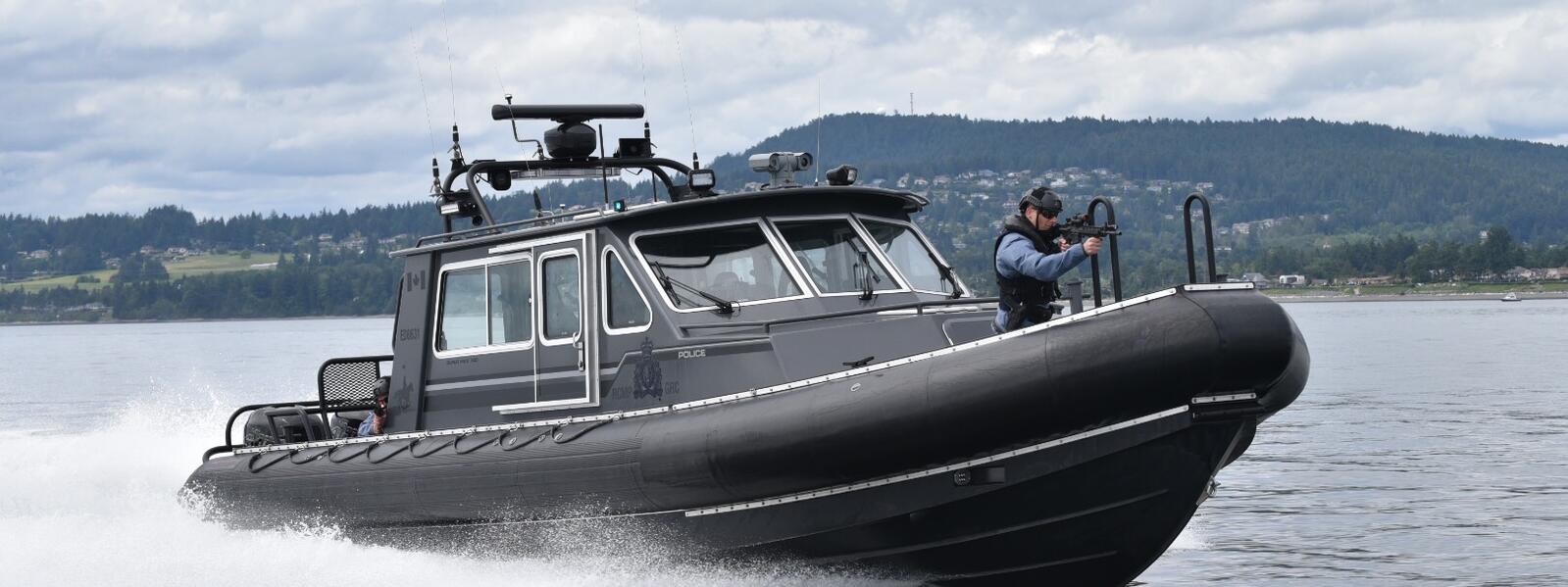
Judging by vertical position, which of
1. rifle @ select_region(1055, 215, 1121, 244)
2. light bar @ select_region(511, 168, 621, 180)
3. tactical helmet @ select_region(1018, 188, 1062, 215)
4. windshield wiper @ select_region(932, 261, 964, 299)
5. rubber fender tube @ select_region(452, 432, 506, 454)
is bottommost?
rubber fender tube @ select_region(452, 432, 506, 454)

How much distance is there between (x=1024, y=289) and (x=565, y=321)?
298 cm

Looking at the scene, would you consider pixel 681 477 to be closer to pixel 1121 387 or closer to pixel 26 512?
pixel 1121 387

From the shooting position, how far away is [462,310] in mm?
11562

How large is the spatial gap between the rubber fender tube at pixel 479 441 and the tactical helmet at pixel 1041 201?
351 centimetres

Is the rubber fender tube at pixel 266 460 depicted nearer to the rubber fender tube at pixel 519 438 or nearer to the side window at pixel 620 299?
the rubber fender tube at pixel 519 438

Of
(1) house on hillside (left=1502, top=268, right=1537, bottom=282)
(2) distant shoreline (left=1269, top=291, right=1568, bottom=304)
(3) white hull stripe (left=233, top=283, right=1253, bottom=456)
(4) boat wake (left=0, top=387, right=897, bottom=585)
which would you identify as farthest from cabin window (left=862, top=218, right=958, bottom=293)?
(1) house on hillside (left=1502, top=268, right=1537, bottom=282)

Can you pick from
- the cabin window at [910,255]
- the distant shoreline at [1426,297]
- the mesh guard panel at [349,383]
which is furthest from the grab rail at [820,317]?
the distant shoreline at [1426,297]

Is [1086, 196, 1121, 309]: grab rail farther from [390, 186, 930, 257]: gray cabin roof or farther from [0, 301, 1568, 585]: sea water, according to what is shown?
[390, 186, 930, 257]: gray cabin roof

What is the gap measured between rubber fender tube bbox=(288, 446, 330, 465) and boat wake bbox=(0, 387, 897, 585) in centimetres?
46

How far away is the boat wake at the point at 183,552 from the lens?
10094 mm

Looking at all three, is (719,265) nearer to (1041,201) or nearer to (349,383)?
(1041,201)

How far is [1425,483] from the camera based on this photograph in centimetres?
1766

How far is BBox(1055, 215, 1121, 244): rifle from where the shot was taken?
27.9 ft

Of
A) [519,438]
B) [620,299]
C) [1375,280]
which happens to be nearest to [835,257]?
[620,299]
